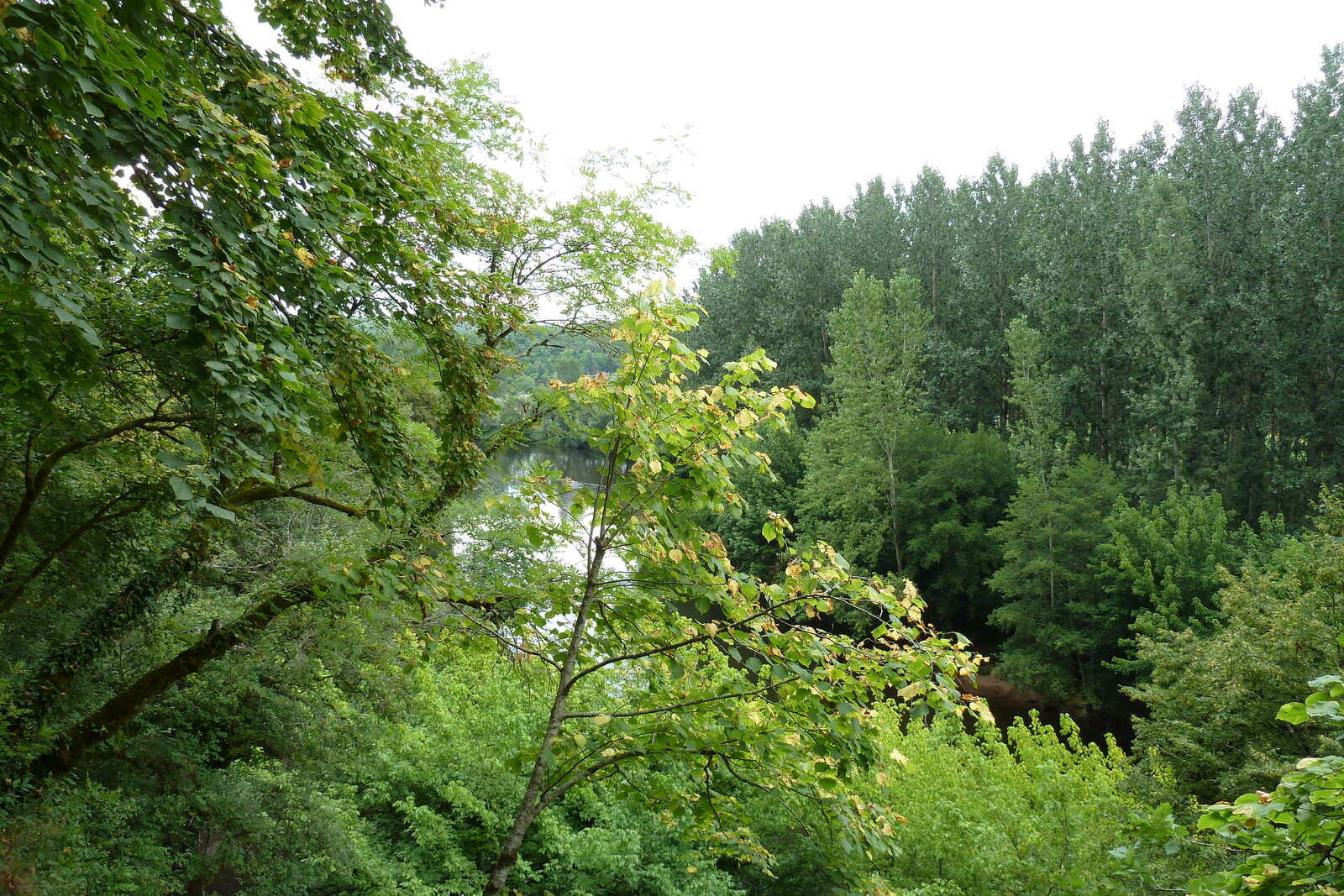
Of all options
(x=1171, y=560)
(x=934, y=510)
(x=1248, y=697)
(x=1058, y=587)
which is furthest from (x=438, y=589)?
(x=934, y=510)

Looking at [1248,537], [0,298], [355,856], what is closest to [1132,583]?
[1248,537]

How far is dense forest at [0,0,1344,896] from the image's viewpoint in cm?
273

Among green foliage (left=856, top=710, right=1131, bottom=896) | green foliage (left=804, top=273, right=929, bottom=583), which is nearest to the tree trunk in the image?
green foliage (left=856, top=710, right=1131, bottom=896)

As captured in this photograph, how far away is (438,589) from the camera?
365cm

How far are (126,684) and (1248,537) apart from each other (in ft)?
72.9

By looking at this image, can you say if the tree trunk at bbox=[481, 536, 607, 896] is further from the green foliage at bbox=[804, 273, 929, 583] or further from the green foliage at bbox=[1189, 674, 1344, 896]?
the green foliage at bbox=[804, 273, 929, 583]

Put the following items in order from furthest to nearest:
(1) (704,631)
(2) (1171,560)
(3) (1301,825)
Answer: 1. (2) (1171,560)
2. (1) (704,631)
3. (3) (1301,825)

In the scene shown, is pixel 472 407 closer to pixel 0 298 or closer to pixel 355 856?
pixel 0 298

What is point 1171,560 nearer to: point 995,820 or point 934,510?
point 934,510

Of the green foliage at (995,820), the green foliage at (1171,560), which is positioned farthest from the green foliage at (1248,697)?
the green foliage at (1171,560)

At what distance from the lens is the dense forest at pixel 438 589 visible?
2729 millimetres

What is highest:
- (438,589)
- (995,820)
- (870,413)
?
(870,413)

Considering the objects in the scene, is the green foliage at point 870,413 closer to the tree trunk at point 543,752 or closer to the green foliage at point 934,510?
the green foliage at point 934,510

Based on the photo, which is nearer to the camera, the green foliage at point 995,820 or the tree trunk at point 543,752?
the tree trunk at point 543,752
